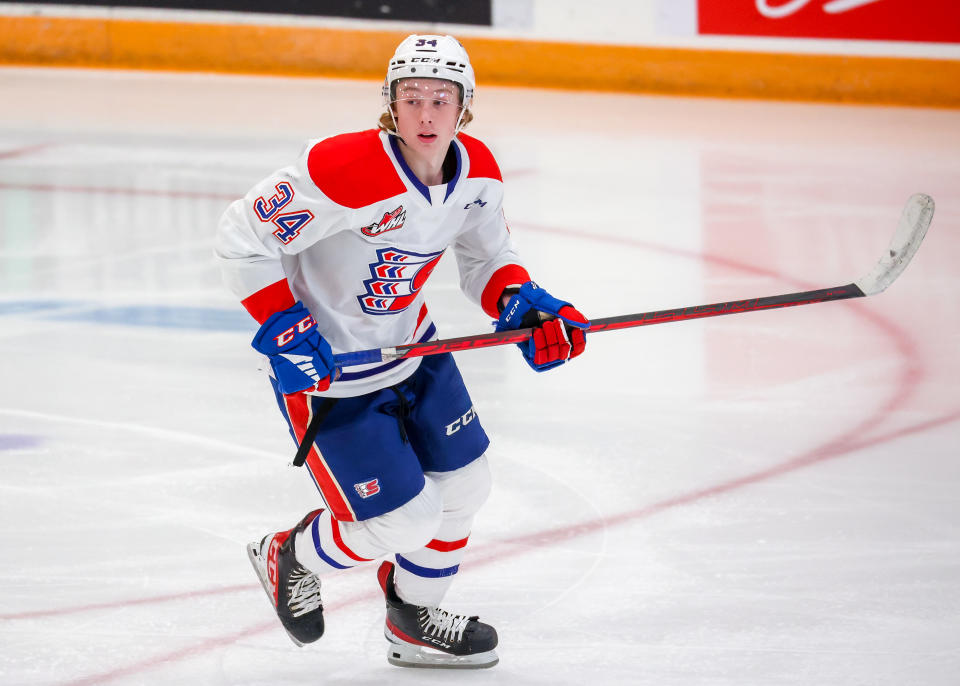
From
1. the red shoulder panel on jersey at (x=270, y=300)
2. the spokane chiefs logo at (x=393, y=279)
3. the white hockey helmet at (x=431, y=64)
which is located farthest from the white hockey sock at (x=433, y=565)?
the white hockey helmet at (x=431, y=64)

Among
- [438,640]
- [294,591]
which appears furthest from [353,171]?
[438,640]

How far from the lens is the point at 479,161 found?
233cm

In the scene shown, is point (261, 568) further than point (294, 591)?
Yes

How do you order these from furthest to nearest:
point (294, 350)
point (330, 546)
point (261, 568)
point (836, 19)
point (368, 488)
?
point (836, 19), point (261, 568), point (330, 546), point (368, 488), point (294, 350)

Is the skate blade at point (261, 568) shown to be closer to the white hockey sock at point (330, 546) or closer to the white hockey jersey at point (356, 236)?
the white hockey sock at point (330, 546)

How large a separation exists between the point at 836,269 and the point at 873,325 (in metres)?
0.74

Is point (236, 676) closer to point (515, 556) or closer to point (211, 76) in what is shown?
point (515, 556)

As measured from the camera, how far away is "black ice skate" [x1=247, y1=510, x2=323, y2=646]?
2.39m

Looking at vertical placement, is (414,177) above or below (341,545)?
above

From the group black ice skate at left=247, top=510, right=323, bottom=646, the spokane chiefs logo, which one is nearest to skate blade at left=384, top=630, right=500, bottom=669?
black ice skate at left=247, top=510, right=323, bottom=646

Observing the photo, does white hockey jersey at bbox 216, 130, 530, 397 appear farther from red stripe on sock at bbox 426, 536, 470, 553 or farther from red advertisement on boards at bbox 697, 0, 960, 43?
red advertisement on boards at bbox 697, 0, 960, 43

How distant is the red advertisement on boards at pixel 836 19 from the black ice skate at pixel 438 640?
6.81 metres

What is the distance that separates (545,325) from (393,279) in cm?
27

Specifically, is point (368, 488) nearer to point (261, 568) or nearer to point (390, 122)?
point (261, 568)
